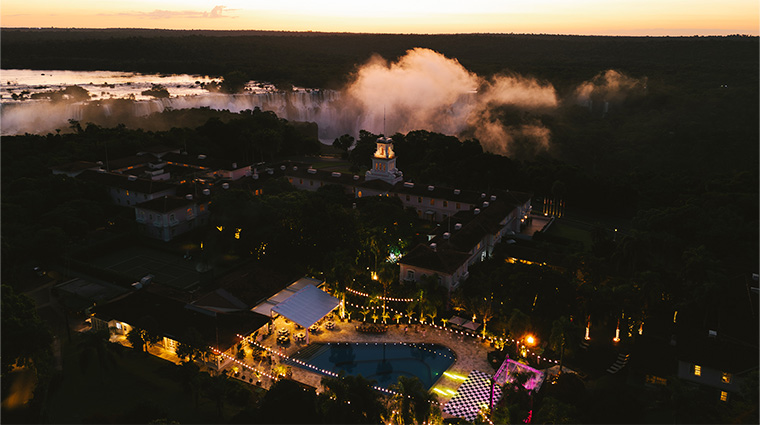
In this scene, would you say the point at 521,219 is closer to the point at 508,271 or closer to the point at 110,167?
the point at 508,271

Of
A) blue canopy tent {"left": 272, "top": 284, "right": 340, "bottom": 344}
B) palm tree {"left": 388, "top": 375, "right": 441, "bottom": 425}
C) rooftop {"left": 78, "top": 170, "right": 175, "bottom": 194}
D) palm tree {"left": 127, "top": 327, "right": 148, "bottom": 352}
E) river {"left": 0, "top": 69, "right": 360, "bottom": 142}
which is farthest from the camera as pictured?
river {"left": 0, "top": 69, "right": 360, "bottom": 142}

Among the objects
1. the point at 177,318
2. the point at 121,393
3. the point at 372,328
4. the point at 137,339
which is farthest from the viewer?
the point at 372,328

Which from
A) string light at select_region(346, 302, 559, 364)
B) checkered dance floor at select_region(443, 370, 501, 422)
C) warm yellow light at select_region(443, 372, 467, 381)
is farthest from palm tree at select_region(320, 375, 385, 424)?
string light at select_region(346, 302, 559, 364)

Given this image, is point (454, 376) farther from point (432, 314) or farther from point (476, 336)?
point (432, 314)

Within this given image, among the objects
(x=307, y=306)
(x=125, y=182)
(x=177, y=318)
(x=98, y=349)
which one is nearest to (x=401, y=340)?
(x=307, y=306)

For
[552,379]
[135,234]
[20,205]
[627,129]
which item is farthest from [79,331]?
[627,129]

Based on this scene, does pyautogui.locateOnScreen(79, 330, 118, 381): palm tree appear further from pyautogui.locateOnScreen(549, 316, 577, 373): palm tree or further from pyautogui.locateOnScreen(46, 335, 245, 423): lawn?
pyautogui.locateOnScreen(549, 316, 577, 373): palm tree

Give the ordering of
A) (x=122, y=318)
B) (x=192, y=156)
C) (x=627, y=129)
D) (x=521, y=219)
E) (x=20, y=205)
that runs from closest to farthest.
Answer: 1. (x=122, y=318)
2. (x=20, y=205)
3. (x=521, y=219)
4. (x=192, y=156)
5. (x=627, y=129)
